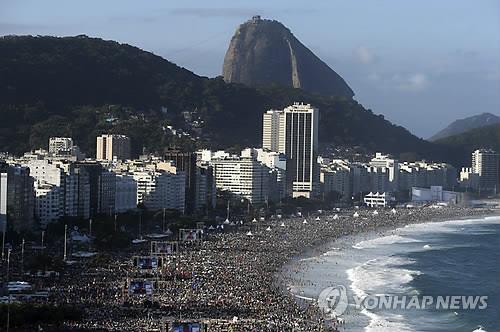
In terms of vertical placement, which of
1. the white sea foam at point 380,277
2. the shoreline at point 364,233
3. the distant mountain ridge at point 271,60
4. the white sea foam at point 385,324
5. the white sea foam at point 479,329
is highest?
the distant mountain ridge at point 271,60

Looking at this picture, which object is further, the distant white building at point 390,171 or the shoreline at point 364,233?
the distant white building at point 390,171

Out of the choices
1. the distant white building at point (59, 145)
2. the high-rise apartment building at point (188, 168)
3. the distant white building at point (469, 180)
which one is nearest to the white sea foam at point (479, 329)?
the high-rise apartment building at point (188, 168)

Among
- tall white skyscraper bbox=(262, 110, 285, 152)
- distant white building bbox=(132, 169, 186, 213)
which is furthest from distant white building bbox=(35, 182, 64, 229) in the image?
tall white skyscraper bbox=(262, 110, 285, 152)

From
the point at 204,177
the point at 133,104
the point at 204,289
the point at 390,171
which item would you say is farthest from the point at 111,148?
the point at 204,289

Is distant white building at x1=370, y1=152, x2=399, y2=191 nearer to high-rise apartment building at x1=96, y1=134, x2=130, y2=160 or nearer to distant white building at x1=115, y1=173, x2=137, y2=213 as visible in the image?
high-rise apartment building at x1=96, y1=134, x2=130, y2=160

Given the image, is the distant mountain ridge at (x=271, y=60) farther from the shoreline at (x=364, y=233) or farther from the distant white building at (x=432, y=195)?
the shoreline at (x=364, y=233)

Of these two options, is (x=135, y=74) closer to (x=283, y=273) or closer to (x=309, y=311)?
(x=283, y=273)

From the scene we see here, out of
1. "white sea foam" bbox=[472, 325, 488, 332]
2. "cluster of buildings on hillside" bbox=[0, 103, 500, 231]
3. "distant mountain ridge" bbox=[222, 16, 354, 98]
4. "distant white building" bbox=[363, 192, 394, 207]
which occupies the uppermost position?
"distant mountain ridge" bbox=[222, 16, 354, 98]
